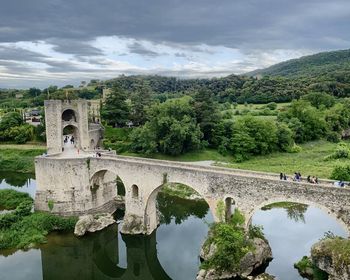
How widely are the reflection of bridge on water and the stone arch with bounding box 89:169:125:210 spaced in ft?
11.4

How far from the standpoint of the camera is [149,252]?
28281 millimetres

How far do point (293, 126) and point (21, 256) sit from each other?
147 ft

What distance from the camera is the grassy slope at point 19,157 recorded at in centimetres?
5281

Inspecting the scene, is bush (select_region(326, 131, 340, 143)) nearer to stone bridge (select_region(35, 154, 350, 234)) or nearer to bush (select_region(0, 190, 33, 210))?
stone bridge (select_region(35, 154, 350, 234))

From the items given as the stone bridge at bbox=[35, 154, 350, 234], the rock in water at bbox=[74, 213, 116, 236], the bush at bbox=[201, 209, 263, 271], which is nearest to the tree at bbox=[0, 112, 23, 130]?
the stone bridge at bbox=[35, 154, 350, 234]

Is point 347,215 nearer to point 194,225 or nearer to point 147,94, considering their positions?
point 194,225

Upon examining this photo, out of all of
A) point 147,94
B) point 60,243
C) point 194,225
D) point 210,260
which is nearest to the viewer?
point 210,260

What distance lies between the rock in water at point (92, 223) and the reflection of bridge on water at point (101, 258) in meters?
0.50

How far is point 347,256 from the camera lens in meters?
18.5

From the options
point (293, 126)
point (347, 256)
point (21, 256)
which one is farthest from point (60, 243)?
point (293, 126)

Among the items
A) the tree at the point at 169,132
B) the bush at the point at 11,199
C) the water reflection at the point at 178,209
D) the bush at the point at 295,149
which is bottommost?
the water reflection at the point at 178,209

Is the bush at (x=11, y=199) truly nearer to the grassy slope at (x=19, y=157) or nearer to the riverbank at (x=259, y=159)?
the grassy slope at (x=19, y=157)

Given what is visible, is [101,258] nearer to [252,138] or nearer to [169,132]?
[169,132]

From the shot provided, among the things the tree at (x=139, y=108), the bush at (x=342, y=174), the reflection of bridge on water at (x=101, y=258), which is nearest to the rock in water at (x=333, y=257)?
the reflection of bridge on water at (x=101, y=258)
